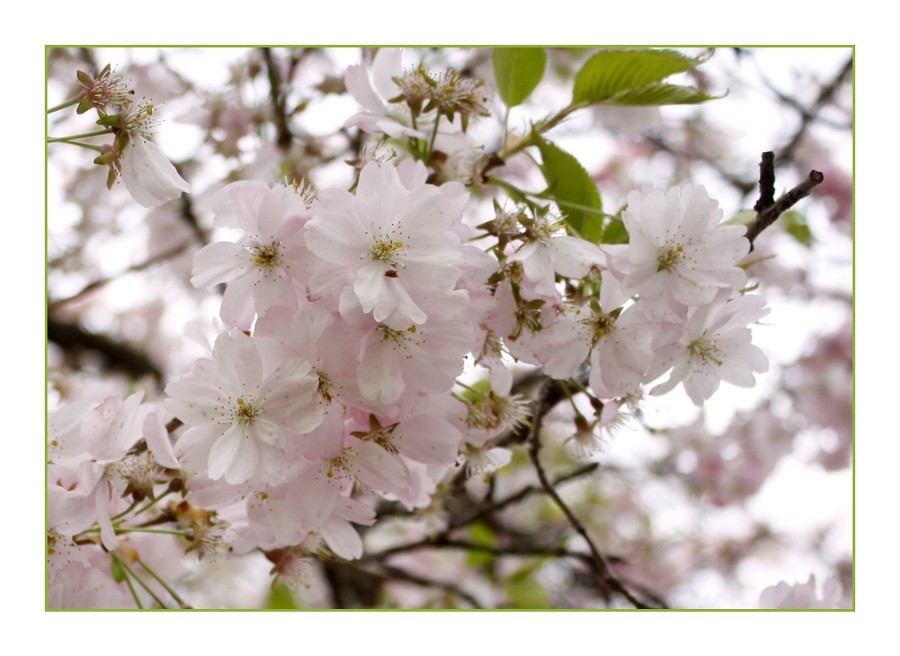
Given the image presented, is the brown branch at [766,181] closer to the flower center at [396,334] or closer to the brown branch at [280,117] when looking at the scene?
the flower center at [396,334]

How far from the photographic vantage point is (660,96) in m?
0.99

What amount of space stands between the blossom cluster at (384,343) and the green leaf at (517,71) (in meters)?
0.15

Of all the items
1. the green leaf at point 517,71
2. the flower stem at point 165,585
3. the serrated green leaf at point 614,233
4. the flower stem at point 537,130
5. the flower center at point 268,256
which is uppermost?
the green leaf at point 517,71

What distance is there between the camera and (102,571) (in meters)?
0.97

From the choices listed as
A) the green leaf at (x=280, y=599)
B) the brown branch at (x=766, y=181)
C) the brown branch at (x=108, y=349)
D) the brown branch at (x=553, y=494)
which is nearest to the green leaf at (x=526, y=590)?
the green leaf at (x=280, y=599)

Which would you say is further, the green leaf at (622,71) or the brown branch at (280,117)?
the brown branch at (280,117)

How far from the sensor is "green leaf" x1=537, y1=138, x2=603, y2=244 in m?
0.93

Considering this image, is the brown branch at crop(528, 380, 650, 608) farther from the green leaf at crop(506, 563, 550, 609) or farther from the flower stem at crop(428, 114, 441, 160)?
the green leaf at crop(506, 563, 550, 609)

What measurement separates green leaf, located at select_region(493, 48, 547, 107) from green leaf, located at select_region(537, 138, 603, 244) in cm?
11

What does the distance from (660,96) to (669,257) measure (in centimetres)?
29

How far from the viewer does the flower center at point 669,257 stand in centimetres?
77

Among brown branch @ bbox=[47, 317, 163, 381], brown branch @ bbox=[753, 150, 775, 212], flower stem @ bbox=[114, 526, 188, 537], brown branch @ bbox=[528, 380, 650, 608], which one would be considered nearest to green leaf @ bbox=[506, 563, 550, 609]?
brown branch @ bbox=[528, 380, 650, 608]
